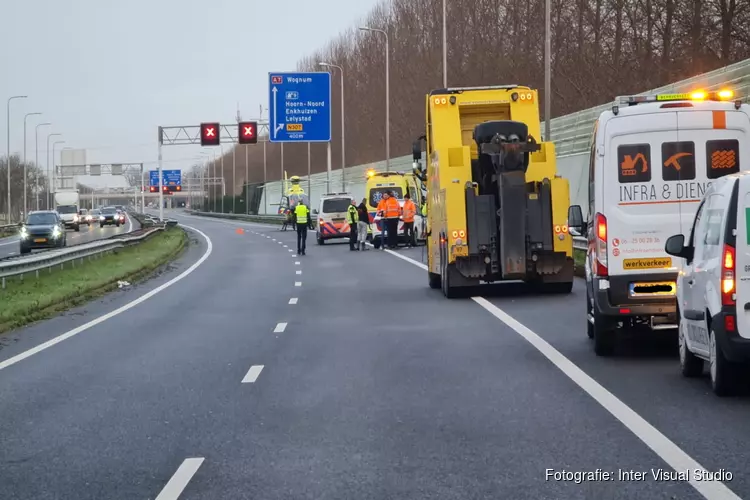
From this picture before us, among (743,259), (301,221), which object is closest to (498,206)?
(743,259)

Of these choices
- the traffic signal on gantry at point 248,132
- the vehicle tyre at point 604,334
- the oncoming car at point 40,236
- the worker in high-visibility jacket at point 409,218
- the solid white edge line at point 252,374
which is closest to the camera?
the solid white edge line at point 252,374

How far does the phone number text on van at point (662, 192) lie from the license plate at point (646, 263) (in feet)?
2.09

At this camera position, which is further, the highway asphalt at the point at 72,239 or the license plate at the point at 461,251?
the highway asphalt at the point at 72,239

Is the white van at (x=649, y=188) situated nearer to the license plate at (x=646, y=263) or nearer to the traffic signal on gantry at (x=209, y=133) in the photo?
the license plate at (x=646, y=263)

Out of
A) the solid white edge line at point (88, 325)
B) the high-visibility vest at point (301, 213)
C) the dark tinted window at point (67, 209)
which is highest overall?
the dark tinted window at point (67, 209)

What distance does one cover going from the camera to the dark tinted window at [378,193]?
2121 inches

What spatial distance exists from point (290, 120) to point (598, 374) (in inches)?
2108

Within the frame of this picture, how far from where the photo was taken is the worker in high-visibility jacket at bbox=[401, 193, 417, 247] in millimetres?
49000

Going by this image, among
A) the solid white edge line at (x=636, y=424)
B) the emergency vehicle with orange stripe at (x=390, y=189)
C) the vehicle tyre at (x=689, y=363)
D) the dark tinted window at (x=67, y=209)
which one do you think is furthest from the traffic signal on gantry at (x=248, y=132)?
the vehicle tyre at (x=689, y=363)

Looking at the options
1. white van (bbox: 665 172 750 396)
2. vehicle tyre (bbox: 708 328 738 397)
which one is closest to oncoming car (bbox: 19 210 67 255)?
white van (bbox: 665 172 750 396)

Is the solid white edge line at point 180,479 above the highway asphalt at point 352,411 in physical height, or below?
below

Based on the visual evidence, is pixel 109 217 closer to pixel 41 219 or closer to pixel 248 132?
pixel 248 132

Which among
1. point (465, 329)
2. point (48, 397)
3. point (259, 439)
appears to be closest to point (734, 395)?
point (259, 439)

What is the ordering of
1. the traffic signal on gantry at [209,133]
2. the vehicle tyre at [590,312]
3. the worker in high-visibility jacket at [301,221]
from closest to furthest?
the vehicle tyre at [590,312], the worker in high-visibility jacket at [301,221], the traffic signal on gantry at [209,133]
